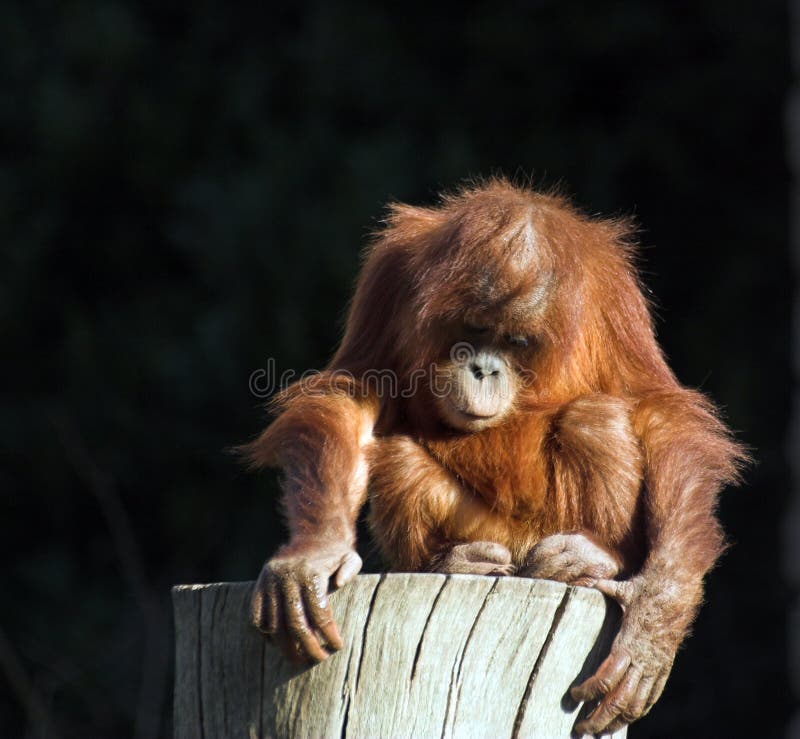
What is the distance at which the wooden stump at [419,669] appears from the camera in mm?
2688

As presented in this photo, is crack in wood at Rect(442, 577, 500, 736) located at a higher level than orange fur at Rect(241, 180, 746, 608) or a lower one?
lower

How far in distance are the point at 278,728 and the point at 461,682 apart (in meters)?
0.38

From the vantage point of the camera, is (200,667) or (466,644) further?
(200,667)

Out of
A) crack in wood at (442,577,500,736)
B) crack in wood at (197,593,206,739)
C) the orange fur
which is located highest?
the orange fur

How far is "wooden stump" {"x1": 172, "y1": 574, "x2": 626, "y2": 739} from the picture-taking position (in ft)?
8.82

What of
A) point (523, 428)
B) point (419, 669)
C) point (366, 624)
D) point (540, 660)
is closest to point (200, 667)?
point (366, 624)

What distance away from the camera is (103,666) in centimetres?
673

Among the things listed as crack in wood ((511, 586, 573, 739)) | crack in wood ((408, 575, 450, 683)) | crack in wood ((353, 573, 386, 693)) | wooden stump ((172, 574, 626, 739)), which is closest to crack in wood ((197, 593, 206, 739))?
wooden stump ((172, 574, 626, 739))

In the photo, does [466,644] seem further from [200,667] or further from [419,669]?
[200,667]

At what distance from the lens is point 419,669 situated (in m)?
2.69

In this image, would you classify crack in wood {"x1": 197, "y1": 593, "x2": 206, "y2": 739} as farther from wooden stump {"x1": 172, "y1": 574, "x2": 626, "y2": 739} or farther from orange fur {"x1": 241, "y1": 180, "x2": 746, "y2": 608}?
orange fur {"x1": 241, "y1": 180, "x2": 746, "y2": 608}

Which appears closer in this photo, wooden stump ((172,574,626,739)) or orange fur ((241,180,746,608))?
wooden stump ((172,574,626,739))

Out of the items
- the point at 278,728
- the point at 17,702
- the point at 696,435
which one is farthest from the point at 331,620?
the point at 17,702

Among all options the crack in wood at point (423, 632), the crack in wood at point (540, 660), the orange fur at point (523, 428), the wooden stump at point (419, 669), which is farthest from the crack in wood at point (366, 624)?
the orange fur at point (523, 428)
